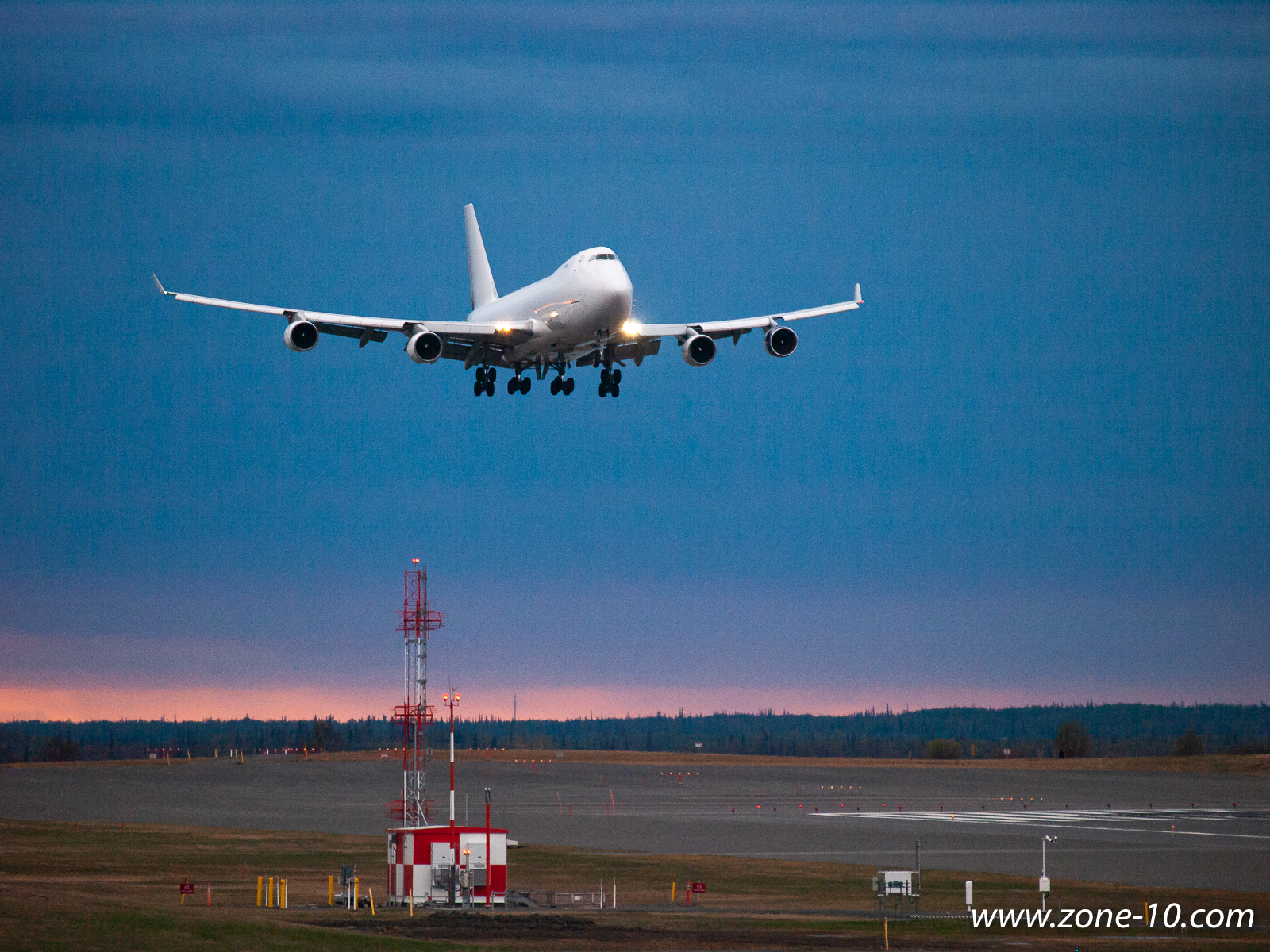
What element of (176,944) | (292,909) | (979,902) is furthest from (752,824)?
(176,944)

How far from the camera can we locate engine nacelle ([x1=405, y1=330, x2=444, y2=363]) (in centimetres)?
6838

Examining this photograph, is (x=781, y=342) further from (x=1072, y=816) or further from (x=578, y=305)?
(x=1072, y=816)

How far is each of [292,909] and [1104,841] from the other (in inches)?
2084

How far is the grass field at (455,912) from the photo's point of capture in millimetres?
51188

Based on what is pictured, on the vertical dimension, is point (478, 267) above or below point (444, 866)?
above

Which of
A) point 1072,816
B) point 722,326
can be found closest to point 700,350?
point 722,326

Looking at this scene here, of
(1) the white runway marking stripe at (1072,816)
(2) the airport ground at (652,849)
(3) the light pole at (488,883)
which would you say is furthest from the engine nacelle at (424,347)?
(1) the white runway marking stripe at (1072,816)

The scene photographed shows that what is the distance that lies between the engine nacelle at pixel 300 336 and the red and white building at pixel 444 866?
770 inches

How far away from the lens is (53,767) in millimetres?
186500
